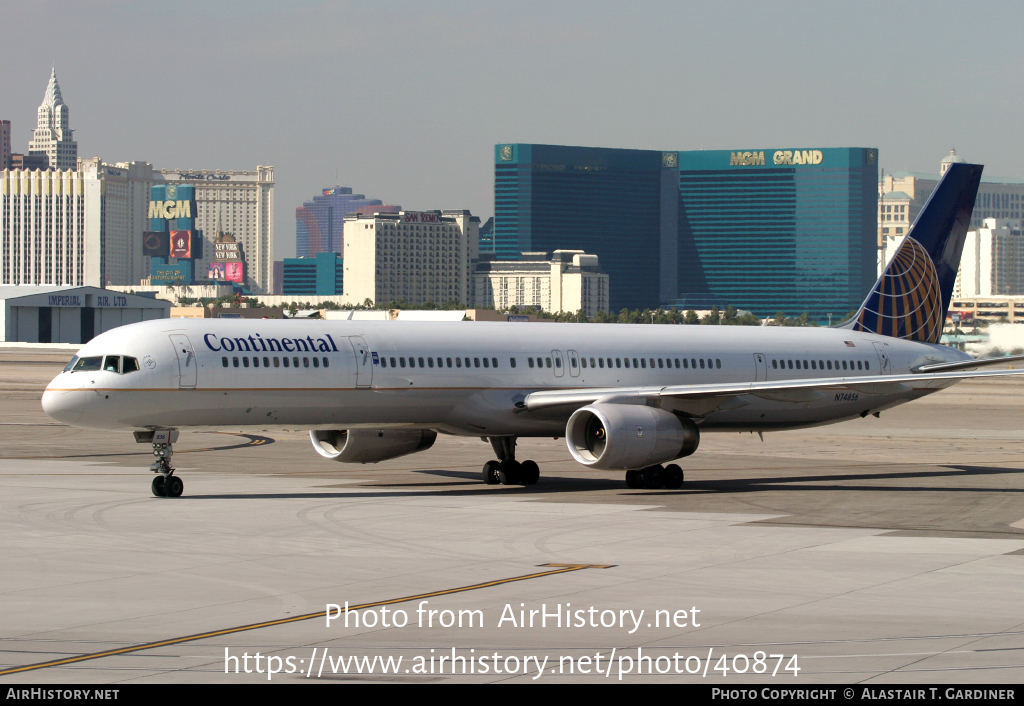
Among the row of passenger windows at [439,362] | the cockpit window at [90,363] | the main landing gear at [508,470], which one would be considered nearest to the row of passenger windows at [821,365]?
the main landing gear at [508,470]

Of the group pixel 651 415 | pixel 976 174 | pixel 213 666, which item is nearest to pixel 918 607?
pixel 213 666

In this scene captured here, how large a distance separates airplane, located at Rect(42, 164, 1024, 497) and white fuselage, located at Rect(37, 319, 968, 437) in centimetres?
4

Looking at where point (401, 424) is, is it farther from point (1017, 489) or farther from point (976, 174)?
point (976, 174)

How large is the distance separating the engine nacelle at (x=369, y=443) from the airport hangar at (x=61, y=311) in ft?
487

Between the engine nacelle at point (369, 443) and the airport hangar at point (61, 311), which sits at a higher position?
the airport hangar at point (61, 311)

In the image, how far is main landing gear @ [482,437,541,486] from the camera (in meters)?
35.7

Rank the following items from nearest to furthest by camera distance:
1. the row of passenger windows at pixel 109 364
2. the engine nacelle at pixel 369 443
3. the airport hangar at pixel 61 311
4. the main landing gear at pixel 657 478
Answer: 1. the row of passenger windows at pixel 109 364
2. the main landing gear at pixel 657 478
3. the engine nacelle at pixel 369 443
4. the airport hangar at pixel 61 311

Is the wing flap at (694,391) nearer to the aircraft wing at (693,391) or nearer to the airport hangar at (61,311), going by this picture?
the aircraft wing at (693,391)

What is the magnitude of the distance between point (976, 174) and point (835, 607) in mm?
31054

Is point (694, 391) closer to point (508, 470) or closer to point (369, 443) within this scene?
point (508, 470)

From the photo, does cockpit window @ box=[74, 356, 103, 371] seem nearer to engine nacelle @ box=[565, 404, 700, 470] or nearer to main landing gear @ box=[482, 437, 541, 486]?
main landing gear @ box=[482, 437, 541, 486]

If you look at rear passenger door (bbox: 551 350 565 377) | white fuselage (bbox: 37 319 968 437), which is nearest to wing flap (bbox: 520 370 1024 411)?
white fuselage (bbox: 37 319 968 437)

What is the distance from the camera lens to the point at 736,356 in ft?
129

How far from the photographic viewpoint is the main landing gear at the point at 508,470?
35688 millimetres
